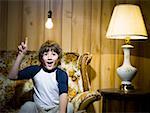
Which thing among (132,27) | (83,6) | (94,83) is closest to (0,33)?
(83,6)

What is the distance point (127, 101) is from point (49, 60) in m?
0.66

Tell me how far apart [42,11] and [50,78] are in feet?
3.19

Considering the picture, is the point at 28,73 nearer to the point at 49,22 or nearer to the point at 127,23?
the point at 49,22

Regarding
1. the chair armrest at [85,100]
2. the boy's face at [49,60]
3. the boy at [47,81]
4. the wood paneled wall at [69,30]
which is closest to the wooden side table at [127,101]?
the chair armrest at [85,100]

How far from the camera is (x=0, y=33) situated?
3.01 metres

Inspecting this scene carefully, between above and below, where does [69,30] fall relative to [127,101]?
above

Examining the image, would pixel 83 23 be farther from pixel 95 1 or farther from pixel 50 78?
pixel 50 78

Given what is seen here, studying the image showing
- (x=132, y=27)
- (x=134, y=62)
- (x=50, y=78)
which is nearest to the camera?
(x=50, y=78)

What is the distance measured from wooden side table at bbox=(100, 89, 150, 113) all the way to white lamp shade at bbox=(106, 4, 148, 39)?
0.47 meters

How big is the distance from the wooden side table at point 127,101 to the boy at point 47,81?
347 millimetres

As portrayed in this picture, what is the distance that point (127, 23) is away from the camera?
2461 mm

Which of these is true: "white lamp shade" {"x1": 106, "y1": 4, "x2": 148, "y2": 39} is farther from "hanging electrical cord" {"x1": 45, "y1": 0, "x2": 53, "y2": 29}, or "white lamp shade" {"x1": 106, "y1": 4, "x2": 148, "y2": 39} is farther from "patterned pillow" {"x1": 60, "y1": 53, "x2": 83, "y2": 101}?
"hanging electrical cord" {"x1": 45, "y1": 0, "x2": 53, "y2": 29}

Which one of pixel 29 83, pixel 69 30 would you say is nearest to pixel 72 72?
pixel 29 83

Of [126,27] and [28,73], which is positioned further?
[126,27]
